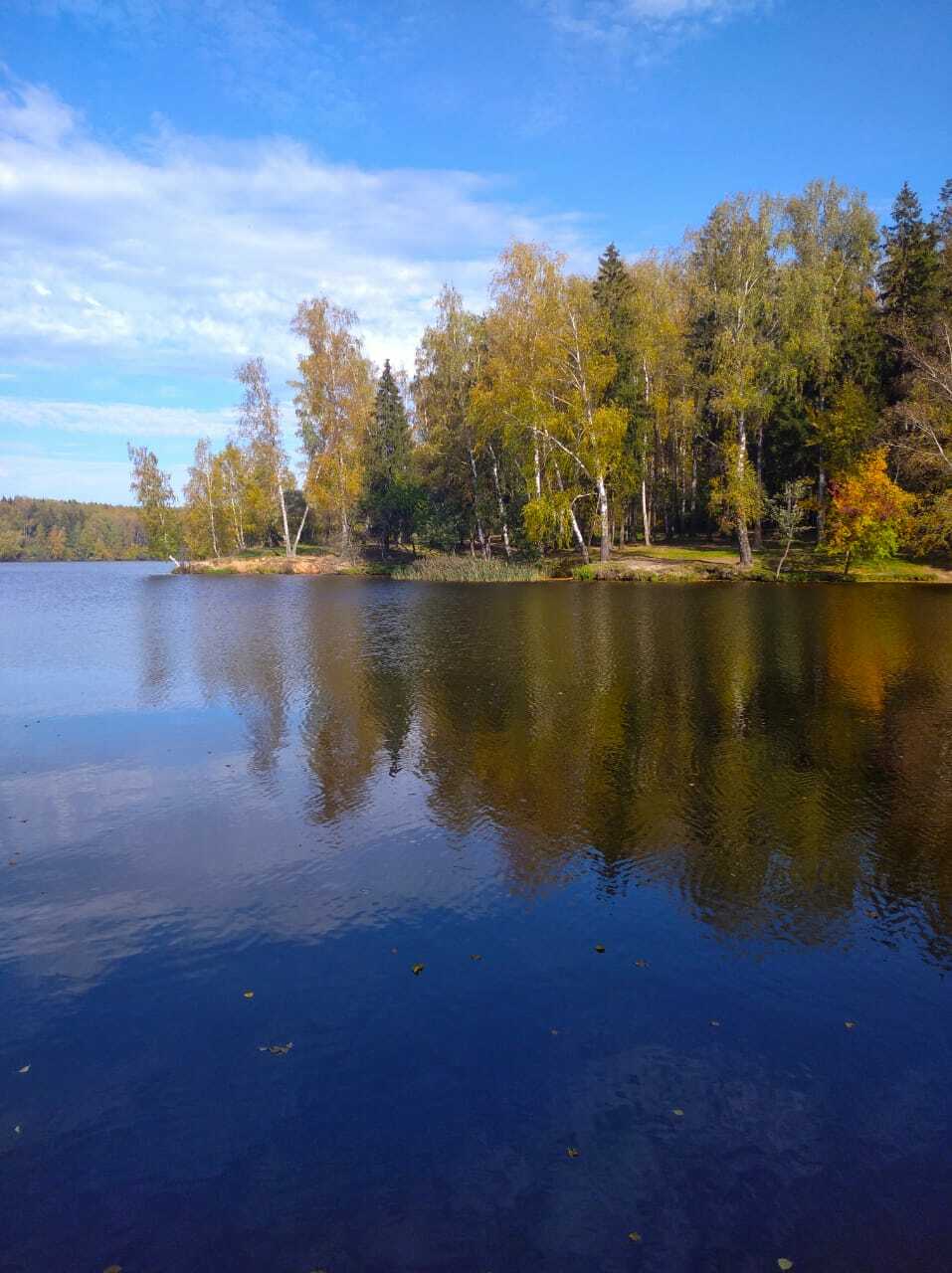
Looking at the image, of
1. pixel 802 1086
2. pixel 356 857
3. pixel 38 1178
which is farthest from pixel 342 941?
pixel 802 1086

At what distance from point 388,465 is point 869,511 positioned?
4286cm

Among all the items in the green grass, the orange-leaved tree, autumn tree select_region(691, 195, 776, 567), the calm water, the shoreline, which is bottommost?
the calm water

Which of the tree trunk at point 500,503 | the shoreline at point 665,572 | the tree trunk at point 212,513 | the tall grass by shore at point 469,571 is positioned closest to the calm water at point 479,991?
the shoreline at point 665,572

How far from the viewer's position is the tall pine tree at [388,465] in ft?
234

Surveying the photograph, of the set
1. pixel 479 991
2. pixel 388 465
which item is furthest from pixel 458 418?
pixel 479 991

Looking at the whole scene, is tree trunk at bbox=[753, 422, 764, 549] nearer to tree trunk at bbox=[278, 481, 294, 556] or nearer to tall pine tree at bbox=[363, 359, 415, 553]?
tall pine tree at bbox=[363, 359, 415, 553]

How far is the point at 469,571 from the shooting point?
185ft

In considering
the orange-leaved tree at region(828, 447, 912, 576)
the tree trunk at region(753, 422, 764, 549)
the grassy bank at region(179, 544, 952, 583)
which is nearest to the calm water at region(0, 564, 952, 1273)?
the grassy bank at region(179, 544, 952, 583)

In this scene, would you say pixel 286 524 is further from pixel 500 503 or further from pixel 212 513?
pixel 212 513

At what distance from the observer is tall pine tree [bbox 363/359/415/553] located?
71.4 m

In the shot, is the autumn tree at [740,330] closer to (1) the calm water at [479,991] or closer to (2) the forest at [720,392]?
(2) the forest at [720,392]

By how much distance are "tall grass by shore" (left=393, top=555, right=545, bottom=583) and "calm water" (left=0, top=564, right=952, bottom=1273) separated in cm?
3632

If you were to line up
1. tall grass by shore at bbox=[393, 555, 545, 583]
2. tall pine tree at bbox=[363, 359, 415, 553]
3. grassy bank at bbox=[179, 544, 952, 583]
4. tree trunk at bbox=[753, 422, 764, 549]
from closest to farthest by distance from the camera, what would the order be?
grassy bank at bbox=[179, 544, 952, 583] < tree trunk at bbox=[753, 422, 764, 549] < tall grass by shore at bbox=[393, 555, 545, 583] < tall pine tree at bbox=[363, 359, 415, 553]

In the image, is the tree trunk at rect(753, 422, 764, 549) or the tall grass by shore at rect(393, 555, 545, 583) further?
the tall grass by shore at rect(393, 555, 545, 583)
